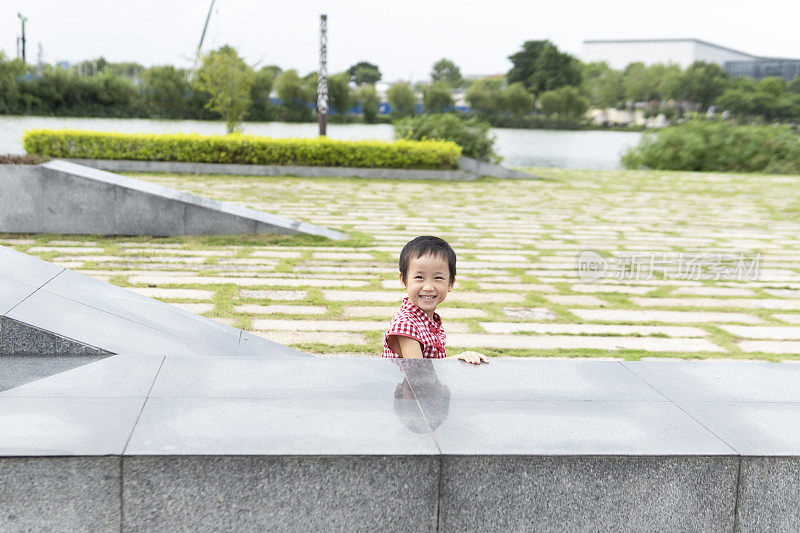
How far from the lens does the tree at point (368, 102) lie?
3606 centimetres

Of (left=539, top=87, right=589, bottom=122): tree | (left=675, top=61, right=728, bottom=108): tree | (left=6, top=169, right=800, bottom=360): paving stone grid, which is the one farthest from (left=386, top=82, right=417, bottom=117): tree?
(left=6, top=169, right=800, bottom=360): paving stone grid

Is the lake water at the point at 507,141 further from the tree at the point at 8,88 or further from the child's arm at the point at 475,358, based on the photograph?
the child's arm at the point at 475,358

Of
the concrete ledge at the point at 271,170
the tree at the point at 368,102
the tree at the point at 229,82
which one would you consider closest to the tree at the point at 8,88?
the tree at the point at 229,82

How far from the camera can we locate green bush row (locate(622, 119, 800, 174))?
66.4 feet

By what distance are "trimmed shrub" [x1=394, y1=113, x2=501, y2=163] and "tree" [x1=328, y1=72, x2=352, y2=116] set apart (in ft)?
58.7

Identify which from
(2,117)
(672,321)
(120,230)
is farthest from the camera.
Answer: (2,117)

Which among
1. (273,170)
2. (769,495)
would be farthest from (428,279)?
(273,170)

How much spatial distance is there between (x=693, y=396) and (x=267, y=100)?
32.1 metres

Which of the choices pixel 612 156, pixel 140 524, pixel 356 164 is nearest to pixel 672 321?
pixel 140 524

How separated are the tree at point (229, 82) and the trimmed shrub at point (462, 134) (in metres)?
5.92

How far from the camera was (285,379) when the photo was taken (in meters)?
2.32

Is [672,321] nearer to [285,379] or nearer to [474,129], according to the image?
[285,379]

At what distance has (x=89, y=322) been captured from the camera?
9.36ft

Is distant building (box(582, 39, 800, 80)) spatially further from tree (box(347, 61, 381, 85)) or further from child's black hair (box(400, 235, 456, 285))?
child's black hair (box(400, 235, 456, 285))
